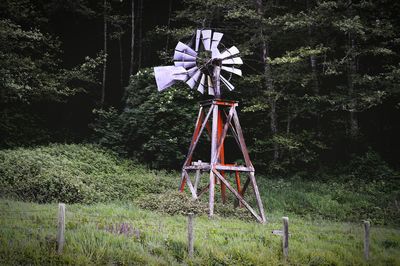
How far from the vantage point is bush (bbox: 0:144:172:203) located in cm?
1548

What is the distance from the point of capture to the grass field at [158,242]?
29.7 feet

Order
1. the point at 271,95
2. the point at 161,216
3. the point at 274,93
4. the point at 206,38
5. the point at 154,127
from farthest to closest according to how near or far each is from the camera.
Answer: the point at 154,127 < the point at 271,95 < the point at 274,93 < the point at 206,38 < the point at 161,216

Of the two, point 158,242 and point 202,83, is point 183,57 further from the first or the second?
point 158,242

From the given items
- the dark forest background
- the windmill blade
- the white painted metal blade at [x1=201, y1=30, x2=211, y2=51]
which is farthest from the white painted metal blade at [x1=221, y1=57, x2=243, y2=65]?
the dark forest background

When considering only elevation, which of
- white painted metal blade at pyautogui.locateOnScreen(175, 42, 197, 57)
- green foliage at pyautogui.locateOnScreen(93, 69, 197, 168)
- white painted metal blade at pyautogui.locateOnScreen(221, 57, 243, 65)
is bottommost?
green foliage at pyautogui.locateOnScreen(93, 69, 197, 168)

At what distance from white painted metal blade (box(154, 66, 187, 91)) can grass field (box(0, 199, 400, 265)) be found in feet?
15.1

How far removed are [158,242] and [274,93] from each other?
572 inches

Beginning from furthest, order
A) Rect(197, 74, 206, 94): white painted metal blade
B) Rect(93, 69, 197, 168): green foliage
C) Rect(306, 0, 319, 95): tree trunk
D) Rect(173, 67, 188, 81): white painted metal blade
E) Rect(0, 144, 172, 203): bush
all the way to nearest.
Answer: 1. Rect(306, 0, 319, 95): tree trunk
2. Rect(93, 69, 197, 168): green foliage
3. Rect(197, 74, 206, 94): white painted metal blade
4. Rect(173, 67, 188, 81): white painted metal blade
5. Rect(0, 144, 172, 203): bush

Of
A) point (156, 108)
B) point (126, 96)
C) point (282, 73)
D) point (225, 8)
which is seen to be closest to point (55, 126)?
point (126, 96)

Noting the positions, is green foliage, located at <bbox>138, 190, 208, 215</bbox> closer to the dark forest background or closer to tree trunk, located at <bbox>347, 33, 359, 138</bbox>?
the dark forest background

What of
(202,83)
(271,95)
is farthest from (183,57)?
(271,95)

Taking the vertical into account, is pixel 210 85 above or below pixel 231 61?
below

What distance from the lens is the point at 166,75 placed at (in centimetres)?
1567

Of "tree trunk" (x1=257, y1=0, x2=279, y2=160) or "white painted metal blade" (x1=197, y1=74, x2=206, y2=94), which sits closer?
"white painted metal blade" (x1=197, y1=74, x2=206, y2=94)
